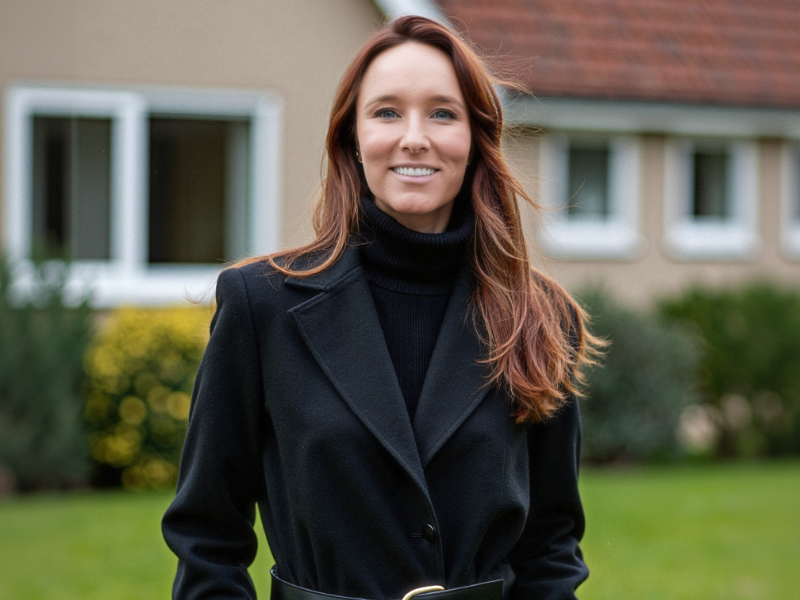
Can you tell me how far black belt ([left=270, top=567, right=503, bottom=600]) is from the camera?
2.43 metres

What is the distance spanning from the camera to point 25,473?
8656mm

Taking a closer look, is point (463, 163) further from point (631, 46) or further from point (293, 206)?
point (631, 46)

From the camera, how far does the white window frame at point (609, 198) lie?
12.4 meters

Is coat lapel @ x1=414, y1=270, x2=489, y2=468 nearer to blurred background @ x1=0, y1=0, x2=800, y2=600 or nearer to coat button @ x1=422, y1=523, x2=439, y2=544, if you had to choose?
coat button @ x1=422, y1=523, x2=439, y2=544

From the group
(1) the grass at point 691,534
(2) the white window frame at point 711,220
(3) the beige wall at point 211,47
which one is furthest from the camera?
(2) the white window frame at point 711,220

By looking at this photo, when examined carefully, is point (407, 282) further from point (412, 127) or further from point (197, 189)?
point (197, 189)

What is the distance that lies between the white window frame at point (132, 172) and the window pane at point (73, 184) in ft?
0.32

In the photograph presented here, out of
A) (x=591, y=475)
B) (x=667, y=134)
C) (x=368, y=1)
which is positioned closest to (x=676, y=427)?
(x=591, y=475)

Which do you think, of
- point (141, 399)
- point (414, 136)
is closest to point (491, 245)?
point (414, 136)

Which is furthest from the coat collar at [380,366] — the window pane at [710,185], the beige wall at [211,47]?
the window pane at [710,185]

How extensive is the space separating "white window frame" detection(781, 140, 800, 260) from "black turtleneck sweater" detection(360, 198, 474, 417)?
458 inches

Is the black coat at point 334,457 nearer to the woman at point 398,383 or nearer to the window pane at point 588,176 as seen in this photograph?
the woman at point 398,383

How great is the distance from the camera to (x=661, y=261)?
42.2 ft

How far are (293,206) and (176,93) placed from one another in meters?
1.50
